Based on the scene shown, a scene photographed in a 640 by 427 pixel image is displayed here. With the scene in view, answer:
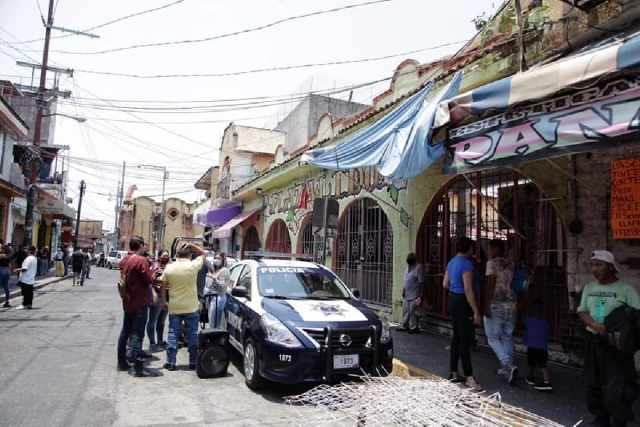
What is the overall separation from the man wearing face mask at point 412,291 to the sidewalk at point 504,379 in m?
0.43

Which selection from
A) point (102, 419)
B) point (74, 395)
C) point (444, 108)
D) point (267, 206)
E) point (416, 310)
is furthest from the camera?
point (267, 206)

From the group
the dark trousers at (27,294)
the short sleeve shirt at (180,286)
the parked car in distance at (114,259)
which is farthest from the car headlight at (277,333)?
the parked car in distance at (114,259)

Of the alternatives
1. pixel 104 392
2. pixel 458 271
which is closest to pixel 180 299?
pixel 104 392

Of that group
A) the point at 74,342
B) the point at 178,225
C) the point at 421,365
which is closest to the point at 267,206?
the point at 74,342

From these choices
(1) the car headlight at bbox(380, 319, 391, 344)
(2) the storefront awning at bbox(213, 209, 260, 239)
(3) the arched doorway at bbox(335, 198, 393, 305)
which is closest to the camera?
(1) the car headlight at bbox(380, 319, 391, 344)

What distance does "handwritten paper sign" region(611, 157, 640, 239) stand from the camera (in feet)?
17.3

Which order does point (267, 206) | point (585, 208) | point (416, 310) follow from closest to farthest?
1. point (585, 208)
2. point (416, 310)
3. point (267, 206)

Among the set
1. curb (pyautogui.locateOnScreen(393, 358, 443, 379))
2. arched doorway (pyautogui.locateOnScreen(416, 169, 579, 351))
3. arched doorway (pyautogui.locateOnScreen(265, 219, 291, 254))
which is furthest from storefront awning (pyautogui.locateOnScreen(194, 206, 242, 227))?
curb (pyautogui.locateOnScreen(393, 358, 443, 379))

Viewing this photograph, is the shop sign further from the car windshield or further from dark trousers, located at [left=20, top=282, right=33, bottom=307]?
dark trousers, located at [left=20, top=282, right=33, bottom=307]

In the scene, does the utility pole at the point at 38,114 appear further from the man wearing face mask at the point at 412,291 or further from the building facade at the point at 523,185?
the man wearing face mask at the point at 412,291

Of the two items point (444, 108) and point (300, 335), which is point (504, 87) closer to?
point (444, 108)

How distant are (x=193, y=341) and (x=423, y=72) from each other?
717cm

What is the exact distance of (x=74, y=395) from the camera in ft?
16.6

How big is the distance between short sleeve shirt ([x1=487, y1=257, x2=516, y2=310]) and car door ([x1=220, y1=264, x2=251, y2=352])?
11.3ft
